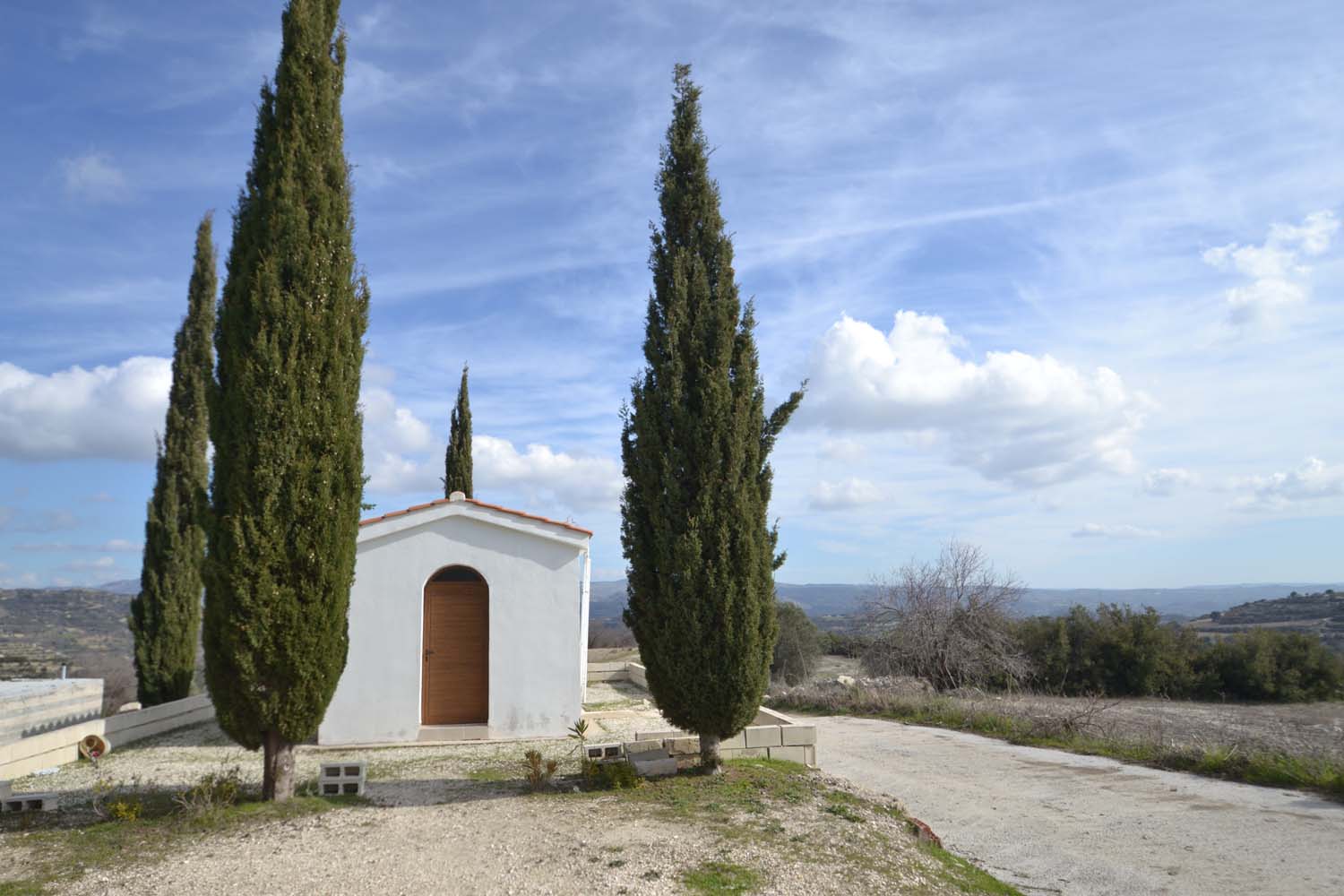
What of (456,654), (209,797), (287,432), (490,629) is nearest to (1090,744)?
(490,629)

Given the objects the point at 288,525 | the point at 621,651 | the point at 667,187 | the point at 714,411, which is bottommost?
the point at 621,651

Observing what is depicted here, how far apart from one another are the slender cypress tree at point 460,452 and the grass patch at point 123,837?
1277 cm

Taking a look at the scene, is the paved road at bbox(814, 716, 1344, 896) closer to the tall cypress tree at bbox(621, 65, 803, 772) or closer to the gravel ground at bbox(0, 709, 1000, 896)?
the gravel ground at bbox(0, 709, 1000, 896)

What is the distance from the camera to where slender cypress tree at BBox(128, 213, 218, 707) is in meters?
13.6

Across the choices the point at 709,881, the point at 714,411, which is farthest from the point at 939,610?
the point at 709,881

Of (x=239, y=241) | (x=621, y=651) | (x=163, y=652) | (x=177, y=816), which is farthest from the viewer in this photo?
(x=621, y=651)

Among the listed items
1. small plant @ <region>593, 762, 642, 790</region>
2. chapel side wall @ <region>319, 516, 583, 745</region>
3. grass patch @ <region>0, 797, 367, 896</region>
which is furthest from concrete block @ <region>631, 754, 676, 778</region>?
chapel side wall @ <region>319, 516, 583, 745</region>

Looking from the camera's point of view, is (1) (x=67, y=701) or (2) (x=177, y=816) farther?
(1) (x=67, y=701)

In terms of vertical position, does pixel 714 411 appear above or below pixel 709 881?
above

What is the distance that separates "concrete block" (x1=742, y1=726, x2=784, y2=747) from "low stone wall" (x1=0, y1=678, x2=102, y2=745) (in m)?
9.02

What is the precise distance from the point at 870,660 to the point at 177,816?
53.0 feet

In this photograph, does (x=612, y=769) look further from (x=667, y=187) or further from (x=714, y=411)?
(x=667, y=187)

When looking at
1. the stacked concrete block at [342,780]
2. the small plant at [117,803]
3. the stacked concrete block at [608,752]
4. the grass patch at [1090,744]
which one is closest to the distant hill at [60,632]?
the small plant at [117,803]

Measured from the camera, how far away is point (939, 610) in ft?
62.4
